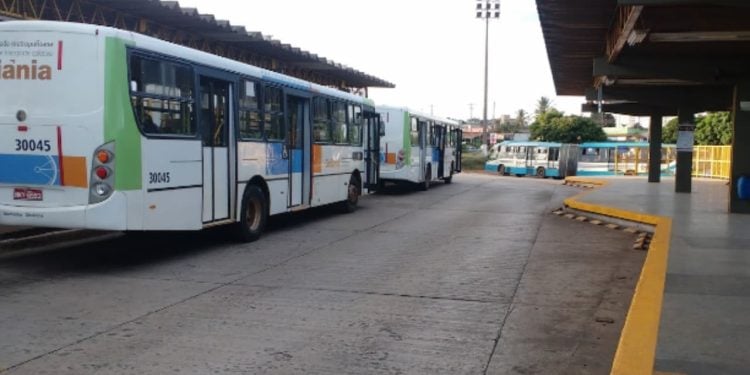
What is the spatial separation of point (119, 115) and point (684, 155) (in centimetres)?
1941

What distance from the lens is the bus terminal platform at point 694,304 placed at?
16.0 feet

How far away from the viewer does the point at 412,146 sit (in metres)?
24.1

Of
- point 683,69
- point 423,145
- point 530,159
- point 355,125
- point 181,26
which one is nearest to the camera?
point 683,69

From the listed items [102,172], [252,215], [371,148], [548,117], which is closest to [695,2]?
[252,215]

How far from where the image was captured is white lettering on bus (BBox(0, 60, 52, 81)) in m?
8.56

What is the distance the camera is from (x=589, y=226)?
50.0 feet

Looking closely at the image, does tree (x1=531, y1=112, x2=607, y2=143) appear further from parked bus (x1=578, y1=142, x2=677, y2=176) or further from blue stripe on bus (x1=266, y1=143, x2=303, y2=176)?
blue stripe on bus (x1=266, y1=143, x2=303, y2=176)

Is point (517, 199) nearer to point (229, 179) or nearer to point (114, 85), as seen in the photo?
point (229, 179)

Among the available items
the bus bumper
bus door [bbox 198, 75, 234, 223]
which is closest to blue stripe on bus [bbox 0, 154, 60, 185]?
the bus bumper

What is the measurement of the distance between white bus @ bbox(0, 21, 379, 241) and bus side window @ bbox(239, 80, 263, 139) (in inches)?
4.4

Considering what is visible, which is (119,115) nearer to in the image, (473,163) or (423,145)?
(423,145)

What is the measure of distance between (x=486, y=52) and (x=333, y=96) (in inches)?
2035

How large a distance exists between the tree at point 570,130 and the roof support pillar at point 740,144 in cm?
5110

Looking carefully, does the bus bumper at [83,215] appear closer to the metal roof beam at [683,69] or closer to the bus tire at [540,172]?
the metal roof beam at [683,69]
